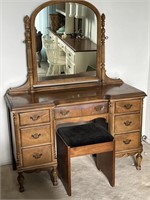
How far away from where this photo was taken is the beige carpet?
7.88 ft

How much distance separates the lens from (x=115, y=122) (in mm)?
2564

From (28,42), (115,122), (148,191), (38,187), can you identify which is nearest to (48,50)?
(28,42)

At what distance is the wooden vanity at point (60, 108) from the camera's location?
234cm

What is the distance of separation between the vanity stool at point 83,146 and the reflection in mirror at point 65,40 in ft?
1.76

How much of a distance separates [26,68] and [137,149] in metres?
1.22

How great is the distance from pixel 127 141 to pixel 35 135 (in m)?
0.83

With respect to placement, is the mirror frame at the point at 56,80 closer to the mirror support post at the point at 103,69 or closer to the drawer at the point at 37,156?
the mirror support post at the point at 103,69

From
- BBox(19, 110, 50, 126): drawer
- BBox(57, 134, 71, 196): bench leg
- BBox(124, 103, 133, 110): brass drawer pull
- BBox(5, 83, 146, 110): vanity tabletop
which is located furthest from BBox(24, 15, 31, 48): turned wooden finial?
BBox(124, 103, 133, 110): brass drawer pull

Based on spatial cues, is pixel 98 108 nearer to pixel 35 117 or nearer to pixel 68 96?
pixel 68 96

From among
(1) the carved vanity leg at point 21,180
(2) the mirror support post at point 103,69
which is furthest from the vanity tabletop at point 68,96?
(1) the carved vanity leg at point 21,180

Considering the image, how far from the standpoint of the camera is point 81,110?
246 centimetres

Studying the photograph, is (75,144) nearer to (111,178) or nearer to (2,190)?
(111,178)

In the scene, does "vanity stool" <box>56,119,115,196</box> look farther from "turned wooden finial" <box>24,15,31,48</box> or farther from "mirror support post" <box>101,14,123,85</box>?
"turned wooden finial" <box>24,15,31,48</box>

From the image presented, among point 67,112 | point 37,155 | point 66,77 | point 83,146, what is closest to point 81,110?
point 67,112
